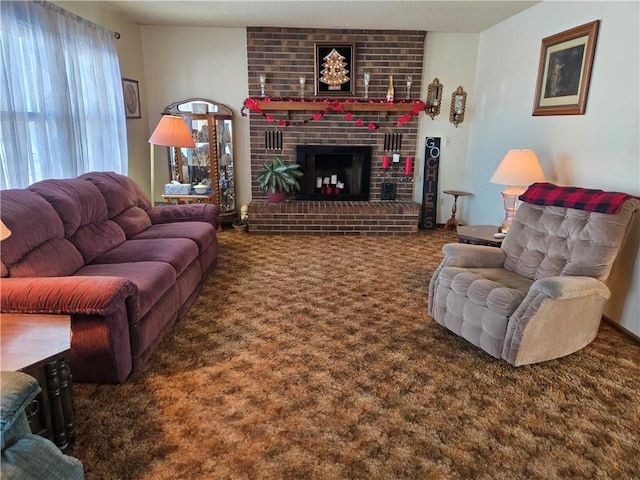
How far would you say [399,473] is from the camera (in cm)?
164

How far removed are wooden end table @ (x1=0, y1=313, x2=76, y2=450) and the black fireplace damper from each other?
3963 mm

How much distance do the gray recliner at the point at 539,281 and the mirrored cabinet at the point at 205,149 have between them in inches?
129

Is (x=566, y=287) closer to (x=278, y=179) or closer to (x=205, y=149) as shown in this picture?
(x=278, y=179)

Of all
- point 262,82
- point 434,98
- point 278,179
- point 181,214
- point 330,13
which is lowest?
point 181,214

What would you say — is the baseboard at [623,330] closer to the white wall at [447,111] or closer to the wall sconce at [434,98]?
the white wall at [447,111]

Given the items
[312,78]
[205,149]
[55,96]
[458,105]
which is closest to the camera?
[55,96]

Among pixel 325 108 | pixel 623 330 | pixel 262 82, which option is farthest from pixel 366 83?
pixel 623 330

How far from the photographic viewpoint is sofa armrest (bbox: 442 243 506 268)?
110 inches

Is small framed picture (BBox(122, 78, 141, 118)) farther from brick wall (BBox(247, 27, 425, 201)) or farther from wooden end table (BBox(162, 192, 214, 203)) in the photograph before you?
brick wall (BBox(247, 27, 425, 201))

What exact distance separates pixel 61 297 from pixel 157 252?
91 cm

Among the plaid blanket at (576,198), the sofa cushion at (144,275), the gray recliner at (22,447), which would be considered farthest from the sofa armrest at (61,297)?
the plaid blanket at (576,198)

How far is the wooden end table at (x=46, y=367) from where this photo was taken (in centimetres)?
158

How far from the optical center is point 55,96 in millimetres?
3170

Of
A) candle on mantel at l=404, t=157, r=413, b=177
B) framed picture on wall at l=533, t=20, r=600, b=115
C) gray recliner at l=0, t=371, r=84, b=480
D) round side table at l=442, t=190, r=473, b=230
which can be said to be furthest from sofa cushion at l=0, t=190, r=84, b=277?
round side table at l=442, t=190, r=473, b=230
